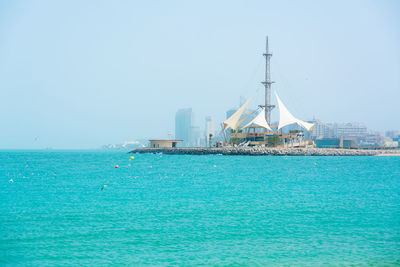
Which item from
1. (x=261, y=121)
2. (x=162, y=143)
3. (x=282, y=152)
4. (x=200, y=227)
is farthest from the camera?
(x=162, y=143)

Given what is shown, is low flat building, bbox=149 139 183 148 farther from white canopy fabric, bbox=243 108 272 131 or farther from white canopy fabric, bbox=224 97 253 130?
white canopy fabric, bbox=243 108 272 131

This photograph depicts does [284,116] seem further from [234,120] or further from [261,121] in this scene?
[234,120]

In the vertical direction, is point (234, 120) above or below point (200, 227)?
above

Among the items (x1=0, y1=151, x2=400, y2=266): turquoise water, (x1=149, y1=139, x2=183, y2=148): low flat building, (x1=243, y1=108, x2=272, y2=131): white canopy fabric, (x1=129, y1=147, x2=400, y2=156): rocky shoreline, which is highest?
(x1=243, y1=108, x2=272, y2=131): white canopy fabric

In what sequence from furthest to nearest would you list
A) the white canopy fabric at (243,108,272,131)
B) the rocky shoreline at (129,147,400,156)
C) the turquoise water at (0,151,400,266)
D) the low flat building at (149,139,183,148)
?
the low flat building at (149,139,183,148) → the white canopy fabric at (243,108,272,131) → the rocky shoreline at (129,147,400,156) → the turquoise water at (0,151,400,266)

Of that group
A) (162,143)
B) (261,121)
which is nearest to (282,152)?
(261,121)

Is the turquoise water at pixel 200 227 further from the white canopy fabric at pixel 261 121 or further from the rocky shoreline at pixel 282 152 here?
the white canopy fabric at pixel 261 121

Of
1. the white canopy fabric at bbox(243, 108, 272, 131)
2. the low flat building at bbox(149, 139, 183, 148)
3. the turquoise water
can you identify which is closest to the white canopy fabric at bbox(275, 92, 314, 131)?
the white canopy fabric at bbox(243, 108, 272, 131)

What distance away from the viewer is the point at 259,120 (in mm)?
80938

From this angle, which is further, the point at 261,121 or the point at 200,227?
the point at 261,121

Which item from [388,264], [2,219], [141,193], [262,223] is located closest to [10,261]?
[2,219]

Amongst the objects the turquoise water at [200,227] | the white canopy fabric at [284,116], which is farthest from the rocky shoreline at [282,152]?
the turquoise water at [200,227]

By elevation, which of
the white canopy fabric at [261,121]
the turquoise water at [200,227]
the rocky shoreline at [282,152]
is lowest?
the turquoise water at [200,227]

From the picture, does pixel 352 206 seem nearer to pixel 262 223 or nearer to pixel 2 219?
pixel 262 223
